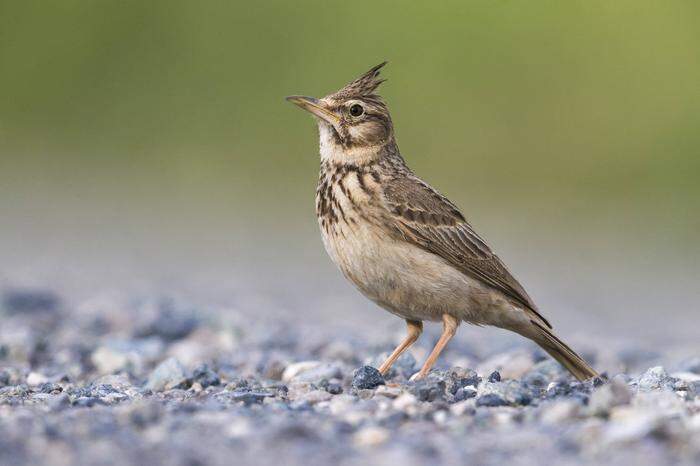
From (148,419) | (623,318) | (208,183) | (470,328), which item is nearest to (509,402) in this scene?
(148,419)

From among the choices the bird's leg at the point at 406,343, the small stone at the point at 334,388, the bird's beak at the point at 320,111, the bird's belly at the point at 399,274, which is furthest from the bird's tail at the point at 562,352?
the bird's beak at the point at 320,111

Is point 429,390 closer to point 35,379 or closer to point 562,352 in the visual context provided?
point 562,352

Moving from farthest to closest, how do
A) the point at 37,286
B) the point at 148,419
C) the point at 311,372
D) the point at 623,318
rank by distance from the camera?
the point at 623,318 < the point at 37,286 < the point at 311,372 < the point at 148,419

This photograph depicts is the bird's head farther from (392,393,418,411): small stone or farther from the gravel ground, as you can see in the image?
(392,393,418,411): small stone

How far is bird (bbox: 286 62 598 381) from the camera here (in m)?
7.29

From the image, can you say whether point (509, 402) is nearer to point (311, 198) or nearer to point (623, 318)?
point (623, 318)

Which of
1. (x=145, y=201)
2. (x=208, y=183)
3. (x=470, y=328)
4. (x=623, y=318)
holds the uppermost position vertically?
(x=208, y=183)

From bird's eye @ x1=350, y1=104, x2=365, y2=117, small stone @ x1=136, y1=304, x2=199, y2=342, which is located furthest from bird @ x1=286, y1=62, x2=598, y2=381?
small stone @ x1=136, y1=304, x2=199, y2=342

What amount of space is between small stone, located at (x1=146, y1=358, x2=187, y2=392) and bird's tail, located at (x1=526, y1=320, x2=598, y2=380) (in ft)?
7.24

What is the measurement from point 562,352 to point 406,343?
3.20 feet

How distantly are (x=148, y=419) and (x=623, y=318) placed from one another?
401 inches

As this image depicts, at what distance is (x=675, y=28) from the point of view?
22266mm

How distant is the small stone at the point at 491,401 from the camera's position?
227 inches

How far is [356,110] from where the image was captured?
8125 millimetres
